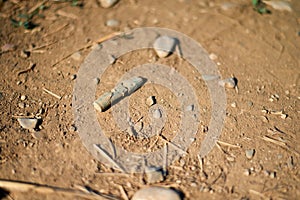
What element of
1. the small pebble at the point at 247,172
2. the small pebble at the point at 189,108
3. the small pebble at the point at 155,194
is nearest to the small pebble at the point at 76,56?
the small pebble at the point at 189,108

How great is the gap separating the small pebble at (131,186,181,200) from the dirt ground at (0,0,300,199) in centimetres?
5

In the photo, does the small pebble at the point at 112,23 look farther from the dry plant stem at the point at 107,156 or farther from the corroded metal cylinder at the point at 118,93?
the dry plant stem at the point at 107,156

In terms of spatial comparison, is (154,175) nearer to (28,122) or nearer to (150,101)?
(150,101)

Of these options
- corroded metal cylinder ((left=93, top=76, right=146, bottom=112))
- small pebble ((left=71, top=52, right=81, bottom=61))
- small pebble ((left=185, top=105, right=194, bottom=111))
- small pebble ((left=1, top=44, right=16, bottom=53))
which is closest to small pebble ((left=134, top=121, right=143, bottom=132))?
corroded metal cylinder ((left=93, top=76, right=146, bottom=112))

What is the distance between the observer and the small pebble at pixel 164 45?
8.00ft

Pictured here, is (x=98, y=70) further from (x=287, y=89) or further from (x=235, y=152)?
(x=287, y=89)

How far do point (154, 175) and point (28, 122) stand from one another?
84 centimetres

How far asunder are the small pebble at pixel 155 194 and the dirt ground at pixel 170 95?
0.16 feet

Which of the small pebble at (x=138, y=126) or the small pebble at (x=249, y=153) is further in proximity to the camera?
the small pebble at (x=138, y=126)

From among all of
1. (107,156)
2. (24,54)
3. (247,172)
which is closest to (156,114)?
(107,156)

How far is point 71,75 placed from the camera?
7.64 feet

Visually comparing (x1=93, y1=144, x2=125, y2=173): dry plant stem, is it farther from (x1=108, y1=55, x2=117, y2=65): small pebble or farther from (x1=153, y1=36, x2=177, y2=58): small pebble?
(x1=153, y1=36, x2=177, y2=58): small pebble

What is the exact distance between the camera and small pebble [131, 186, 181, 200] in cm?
174

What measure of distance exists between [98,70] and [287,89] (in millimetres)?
1310
